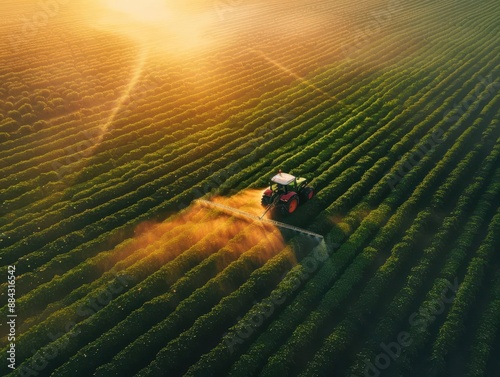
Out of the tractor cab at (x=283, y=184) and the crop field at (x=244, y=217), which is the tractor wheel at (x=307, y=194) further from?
the tractor cab at (x=283, y=184)

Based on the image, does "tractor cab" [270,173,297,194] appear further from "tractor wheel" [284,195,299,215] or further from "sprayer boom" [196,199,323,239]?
"sprayer boom" [196,199,323,239]

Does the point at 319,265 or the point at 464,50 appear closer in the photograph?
the point at 319,265

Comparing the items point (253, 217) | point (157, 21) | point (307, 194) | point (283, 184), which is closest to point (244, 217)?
point (253, 217)

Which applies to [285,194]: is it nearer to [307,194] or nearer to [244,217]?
[307,194]

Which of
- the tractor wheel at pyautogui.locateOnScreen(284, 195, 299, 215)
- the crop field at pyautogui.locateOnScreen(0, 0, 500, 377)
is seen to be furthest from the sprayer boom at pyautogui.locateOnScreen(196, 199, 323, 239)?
the tractor wheel at pyautogui.locateOnScreen(284, 195, 299, 215)

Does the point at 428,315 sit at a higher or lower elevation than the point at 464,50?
lower

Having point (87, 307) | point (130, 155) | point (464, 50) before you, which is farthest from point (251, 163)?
point (464, 50)

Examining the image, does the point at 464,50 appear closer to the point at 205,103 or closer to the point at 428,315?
the point at 205,103

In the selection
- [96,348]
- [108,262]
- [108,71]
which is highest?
[108,71]
